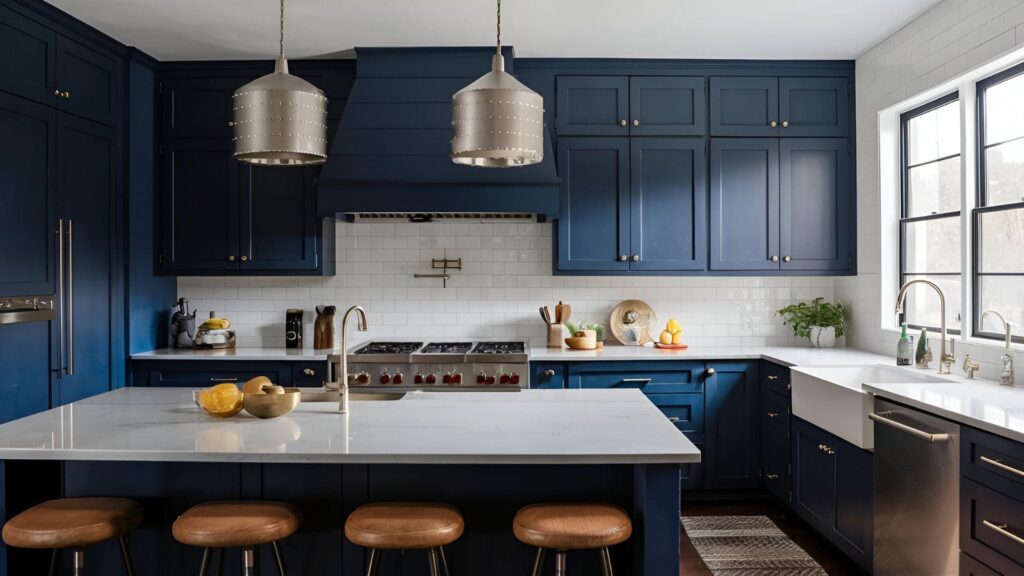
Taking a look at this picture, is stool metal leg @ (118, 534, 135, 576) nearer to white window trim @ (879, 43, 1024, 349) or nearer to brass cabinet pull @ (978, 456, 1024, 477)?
brass cabinet pull @ (978, 456, 1024, 477)

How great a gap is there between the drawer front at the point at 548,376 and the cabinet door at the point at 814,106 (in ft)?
7.15

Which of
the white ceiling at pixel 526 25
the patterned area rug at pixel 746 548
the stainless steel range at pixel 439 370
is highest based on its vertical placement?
the white ceiling at pixel 526 25

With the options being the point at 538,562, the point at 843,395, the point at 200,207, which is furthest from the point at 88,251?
the point at 843,395

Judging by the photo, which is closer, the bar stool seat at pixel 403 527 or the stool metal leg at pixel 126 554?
the bar stool seat at pixel 403 527

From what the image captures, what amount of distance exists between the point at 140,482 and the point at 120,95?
116 inches

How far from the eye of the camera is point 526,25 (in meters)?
4.23

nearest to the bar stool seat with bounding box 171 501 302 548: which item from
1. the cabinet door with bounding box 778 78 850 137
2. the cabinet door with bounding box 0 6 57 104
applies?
the cabinet door with bounding box 0 6 57 104

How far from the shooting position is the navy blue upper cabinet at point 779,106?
193 inches

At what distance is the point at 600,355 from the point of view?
4574mm

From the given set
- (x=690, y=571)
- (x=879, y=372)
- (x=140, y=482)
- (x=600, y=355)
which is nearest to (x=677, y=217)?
(x=600, y=355)

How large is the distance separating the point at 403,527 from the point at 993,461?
196 cm

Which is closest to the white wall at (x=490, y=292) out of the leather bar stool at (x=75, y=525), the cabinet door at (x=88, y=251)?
the cabinet door at (x=88, y=251)

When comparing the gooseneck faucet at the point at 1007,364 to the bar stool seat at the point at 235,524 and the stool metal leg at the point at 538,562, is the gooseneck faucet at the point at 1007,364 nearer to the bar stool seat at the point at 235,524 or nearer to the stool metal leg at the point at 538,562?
the stool metal leg at the point at 538,562

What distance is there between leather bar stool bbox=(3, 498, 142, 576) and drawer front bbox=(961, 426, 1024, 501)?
2.85 metres
